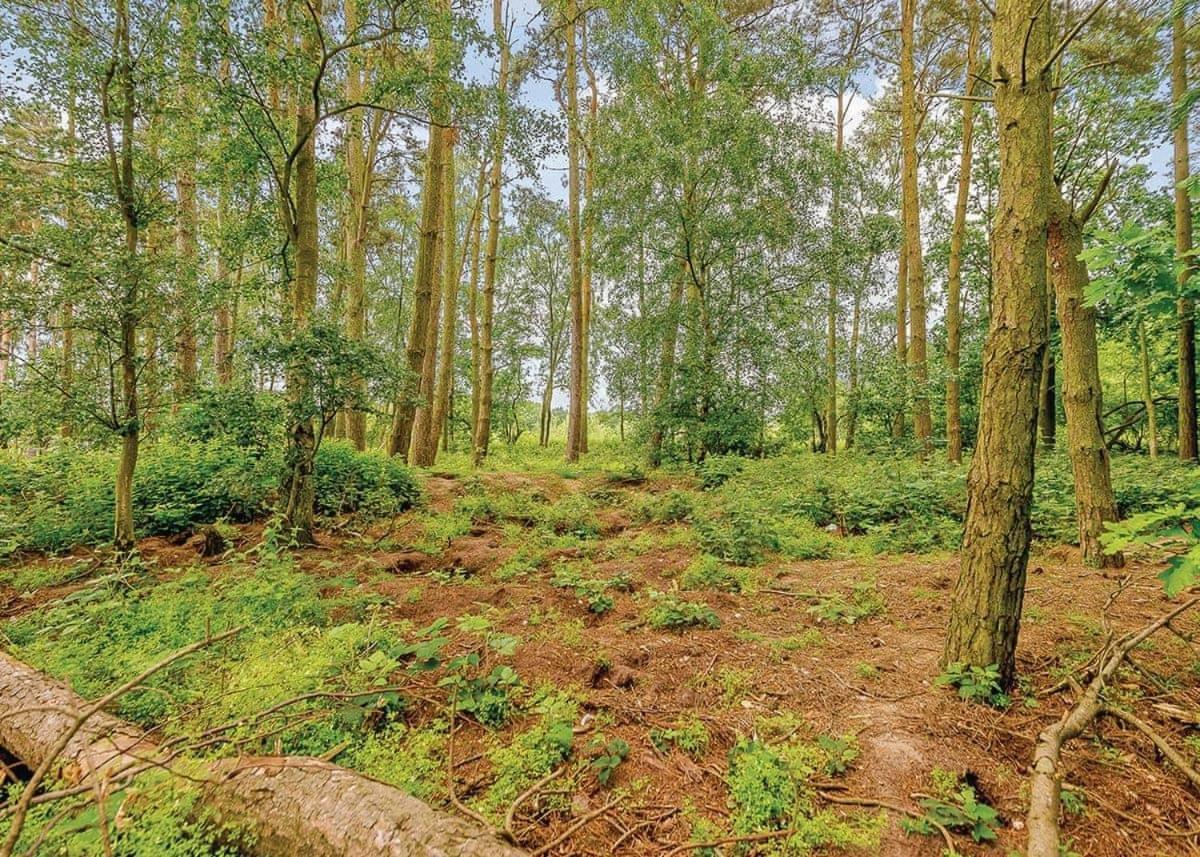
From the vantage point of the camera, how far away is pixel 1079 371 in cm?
354

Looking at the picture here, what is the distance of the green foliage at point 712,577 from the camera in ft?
12.9

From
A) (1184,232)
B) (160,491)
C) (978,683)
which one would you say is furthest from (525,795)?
(1184,232)

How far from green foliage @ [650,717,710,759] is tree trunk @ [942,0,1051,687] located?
52.4 inches

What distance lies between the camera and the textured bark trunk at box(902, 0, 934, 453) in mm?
8695

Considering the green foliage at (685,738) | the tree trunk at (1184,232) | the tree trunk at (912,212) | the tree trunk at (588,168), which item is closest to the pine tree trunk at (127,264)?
the green foliage at (685,738)

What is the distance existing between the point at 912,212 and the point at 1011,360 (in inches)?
347

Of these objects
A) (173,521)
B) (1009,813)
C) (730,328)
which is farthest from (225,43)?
(730,328)

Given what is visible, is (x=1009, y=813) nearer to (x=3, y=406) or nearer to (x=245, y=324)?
(x=245, y=324)

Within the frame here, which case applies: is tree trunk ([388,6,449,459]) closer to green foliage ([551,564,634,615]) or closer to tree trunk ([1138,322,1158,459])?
green foliage ([551,564,634,615])

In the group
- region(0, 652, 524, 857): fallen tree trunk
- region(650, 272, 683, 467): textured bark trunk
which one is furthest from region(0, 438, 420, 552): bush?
region(650, 272, 683, 467): textured bark trunk

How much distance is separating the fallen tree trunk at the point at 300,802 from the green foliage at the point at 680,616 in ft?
6.16

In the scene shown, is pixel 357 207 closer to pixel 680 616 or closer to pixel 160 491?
pixel 160 491

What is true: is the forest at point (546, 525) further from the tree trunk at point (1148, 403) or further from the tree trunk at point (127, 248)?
the tree trunk at point (1148, 403)

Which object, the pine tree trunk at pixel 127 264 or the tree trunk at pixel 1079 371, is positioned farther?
the pine tree trunk at pixel 127 264
